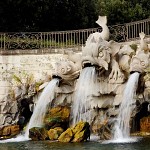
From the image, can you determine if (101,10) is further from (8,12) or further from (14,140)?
(14,140)

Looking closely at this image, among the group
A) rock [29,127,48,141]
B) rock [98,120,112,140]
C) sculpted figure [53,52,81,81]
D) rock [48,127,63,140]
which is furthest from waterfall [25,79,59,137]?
rock [98,120,112,140]

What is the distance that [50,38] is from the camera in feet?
78.8

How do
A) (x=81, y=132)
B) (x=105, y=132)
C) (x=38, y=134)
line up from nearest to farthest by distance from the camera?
(x=81, y=132), (x=105, y=132), (x=38, y=134)

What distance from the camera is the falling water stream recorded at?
54.9 ft

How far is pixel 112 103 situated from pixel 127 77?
3.94 ft

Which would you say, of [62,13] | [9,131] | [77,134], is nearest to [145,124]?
[77,134]

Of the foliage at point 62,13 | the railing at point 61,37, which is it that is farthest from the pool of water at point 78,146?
the foliage at point 62,13

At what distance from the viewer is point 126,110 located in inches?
681

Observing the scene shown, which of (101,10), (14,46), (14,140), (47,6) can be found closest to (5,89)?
(14,46)

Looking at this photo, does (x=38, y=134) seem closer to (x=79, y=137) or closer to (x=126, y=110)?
(x=79, y=137)

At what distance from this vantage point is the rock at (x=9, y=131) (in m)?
19.2

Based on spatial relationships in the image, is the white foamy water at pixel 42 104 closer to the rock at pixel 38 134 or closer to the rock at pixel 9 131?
the rock at pixel 9 131

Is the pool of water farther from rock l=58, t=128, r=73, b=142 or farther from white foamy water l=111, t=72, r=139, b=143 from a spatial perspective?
white foamy water l=111, t=72, r=139, b=143

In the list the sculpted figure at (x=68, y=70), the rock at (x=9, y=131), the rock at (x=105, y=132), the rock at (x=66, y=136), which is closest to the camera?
the rock at (x=66, y=136)
